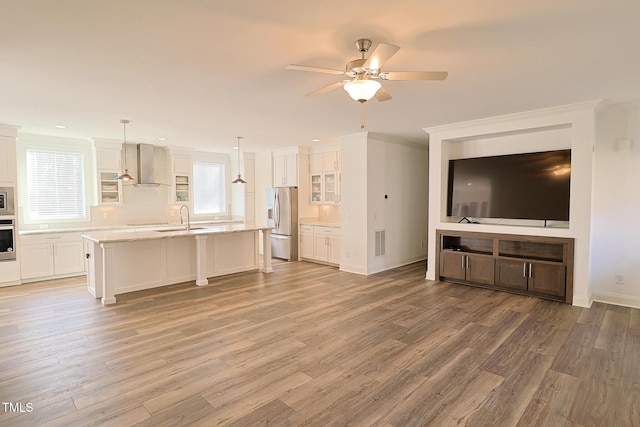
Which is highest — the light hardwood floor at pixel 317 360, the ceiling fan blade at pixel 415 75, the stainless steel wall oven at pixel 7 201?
the ceiling fan blade at pixel 415 75

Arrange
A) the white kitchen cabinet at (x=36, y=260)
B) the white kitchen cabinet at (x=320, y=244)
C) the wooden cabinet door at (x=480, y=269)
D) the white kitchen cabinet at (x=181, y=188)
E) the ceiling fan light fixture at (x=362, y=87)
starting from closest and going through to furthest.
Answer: the ceiling fan light fixture at (x=362, y=87)
the wooden cabinet door at (x=480, y=269)
the white kitchen cabinet at (x=36, y=260)
the white kitchen cabinet at (x=320, y=244)
the white kitchen cabinet at (x=181, y=188)

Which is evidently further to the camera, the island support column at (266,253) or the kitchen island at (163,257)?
the island support column at (266,253)

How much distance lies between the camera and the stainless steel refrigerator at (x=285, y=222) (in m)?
7.66

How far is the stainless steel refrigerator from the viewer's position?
7.66m

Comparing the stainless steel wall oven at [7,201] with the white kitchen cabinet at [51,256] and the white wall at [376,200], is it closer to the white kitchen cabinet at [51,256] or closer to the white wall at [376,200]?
the white kitchen cabinet at [51,256]

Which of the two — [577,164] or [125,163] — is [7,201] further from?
[577,164]

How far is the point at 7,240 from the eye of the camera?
5.45 meters

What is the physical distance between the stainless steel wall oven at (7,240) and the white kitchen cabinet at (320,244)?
5.05 meters

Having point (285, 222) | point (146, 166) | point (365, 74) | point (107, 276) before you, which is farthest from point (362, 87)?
point (146, 166)

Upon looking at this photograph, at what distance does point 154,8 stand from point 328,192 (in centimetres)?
556

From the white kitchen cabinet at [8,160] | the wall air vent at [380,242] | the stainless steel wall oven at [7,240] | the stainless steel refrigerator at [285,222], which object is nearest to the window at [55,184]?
the white kitchen cabinet at [8,160]

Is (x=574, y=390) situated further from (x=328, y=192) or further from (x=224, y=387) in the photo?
(x=328, y=192)

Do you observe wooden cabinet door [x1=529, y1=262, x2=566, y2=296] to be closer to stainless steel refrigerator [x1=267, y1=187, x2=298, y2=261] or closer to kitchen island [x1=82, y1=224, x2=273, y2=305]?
kitchen island [x1=82, y1=224, x2=273, y2=305]

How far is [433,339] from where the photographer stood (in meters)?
3.43
